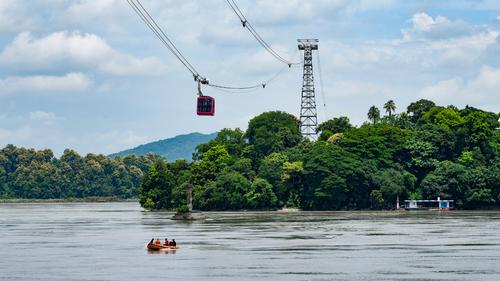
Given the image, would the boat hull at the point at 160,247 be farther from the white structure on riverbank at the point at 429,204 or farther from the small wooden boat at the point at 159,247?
the white structure on riverbank at the point at 429,204

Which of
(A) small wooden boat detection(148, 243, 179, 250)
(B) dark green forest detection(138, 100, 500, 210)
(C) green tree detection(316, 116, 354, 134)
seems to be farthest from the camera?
(C) green tree detection(316, 116, 354, 134)

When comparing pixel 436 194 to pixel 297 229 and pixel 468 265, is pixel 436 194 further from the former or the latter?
pixel 468 265

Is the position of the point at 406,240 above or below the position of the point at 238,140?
below

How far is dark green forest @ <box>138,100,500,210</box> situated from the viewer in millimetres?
110000

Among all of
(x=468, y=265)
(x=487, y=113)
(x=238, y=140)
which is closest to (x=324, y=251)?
(x=468, y=265)

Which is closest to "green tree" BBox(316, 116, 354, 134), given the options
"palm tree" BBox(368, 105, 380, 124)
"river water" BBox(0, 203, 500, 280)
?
"palm tree" BBox(368, 105, 380, 124)

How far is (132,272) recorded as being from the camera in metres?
33.1

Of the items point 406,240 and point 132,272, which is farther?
point 406,240

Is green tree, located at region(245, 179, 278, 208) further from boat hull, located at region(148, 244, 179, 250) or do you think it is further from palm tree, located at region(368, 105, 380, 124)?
boat hull, located at region(148, 244, 179, 250)

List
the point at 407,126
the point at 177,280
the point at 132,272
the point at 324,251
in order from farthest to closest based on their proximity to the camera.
Answer: the point at 407,126 < the point at 324,251 < the point at 132,272 < the point at 177,280

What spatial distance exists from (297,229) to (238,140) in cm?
8298

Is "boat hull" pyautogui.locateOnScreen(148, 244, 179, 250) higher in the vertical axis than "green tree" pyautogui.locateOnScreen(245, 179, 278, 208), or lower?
lower

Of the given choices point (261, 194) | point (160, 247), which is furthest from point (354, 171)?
point (160, 247)

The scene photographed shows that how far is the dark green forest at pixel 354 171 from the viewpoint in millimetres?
110000
